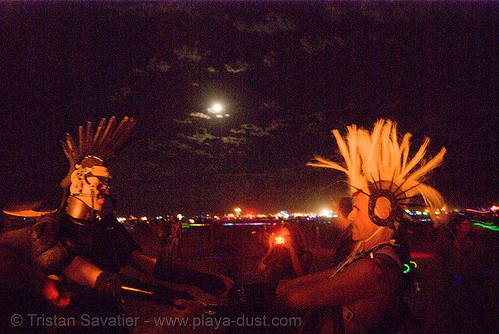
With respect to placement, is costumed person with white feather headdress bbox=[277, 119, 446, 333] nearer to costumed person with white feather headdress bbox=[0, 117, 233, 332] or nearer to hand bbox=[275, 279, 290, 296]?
hand bbox=[275, 279, 290, 296]

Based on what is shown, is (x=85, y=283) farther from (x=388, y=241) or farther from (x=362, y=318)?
(x=388, y=241)

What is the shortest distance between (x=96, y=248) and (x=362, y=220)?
114 inches

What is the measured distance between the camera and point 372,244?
122 inches

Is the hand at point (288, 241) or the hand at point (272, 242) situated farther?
the hand at point (272, 242)

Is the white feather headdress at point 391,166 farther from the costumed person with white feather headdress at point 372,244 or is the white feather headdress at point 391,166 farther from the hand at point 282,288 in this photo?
the hand at point 282,288

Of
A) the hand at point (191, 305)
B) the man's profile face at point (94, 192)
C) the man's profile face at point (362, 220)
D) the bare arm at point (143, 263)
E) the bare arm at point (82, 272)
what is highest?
the man's profile face at point (94, 192)

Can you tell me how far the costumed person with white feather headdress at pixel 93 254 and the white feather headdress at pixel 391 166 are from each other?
188 centimetres

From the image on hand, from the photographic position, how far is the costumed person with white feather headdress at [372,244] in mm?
2596

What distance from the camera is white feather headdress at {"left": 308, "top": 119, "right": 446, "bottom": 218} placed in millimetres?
3207

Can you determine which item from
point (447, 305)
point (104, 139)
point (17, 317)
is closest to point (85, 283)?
point (17, 317)

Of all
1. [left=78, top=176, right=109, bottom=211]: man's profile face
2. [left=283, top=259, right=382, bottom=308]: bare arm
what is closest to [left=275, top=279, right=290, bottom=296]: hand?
[left=283, top=259, right=382, bottom=308]: bare arm

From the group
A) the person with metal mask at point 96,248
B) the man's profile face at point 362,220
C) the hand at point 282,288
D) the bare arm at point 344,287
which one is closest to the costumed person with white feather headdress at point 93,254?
the person with metal mask at point 96,248

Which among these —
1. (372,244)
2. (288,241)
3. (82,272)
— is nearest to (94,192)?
(82,272)

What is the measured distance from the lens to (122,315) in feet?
12.1
